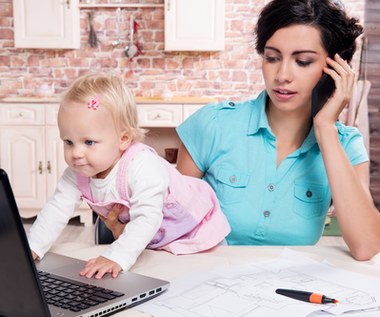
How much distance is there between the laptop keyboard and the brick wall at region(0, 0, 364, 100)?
12.2 ft

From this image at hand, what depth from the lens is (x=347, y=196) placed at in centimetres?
146

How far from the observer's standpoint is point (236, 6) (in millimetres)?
4594

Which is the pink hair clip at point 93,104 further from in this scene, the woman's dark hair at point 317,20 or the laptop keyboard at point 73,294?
the woman's dark hair at point 317,20

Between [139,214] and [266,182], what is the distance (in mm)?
498

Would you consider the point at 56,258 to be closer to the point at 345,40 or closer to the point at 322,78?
the point at 322,78

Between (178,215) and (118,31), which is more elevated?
(118,31)

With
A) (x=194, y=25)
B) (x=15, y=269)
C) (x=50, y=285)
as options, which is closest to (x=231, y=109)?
(x=50, y=285)

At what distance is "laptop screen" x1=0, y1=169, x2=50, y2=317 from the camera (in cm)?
75

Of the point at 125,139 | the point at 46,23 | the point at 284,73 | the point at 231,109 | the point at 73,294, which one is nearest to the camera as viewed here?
the point at 73,294

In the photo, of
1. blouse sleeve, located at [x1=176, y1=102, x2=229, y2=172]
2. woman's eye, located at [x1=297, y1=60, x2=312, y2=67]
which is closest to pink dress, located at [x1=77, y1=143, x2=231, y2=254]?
blouse sleeve, located at [x1=176, y1=102, x2=229, y2=172]

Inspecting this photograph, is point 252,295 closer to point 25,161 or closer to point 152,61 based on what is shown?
point 25,161

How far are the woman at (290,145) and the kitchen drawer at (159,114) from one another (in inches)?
92.8

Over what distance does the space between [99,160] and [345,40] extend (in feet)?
2.70

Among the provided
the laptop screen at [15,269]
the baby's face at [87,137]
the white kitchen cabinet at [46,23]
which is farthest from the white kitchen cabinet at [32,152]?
the laptop screen at [15,269]
